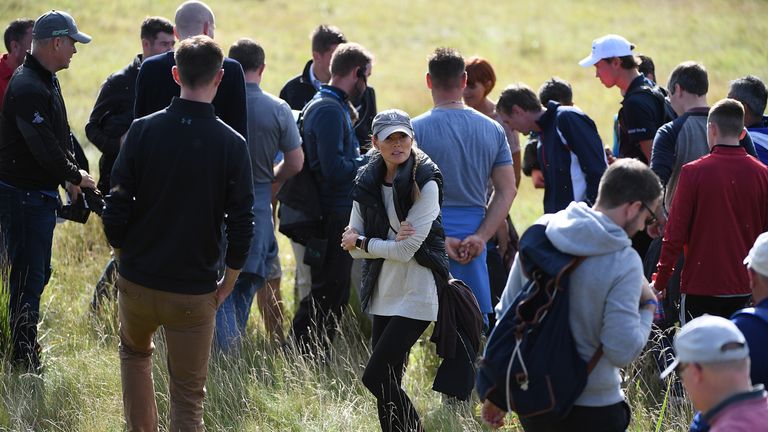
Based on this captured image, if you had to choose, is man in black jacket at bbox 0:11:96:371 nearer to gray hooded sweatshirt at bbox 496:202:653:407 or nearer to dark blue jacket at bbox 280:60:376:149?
dark blue jacket at bbox 280:60:376:149

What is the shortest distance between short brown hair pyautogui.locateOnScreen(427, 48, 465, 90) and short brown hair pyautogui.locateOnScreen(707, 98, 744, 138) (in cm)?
154

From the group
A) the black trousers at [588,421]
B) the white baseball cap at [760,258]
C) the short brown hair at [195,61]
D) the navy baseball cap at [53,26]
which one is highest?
the navy baseball cap at [53,26]

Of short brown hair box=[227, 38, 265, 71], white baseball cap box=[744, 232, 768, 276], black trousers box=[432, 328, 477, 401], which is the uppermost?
short brown hair box=[227, 38, 265, 71]

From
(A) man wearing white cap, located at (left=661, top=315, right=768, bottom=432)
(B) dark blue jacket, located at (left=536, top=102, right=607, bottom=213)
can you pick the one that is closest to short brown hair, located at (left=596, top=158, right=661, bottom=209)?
(A) man wearing white cap, located at (left=661, top=315, right=768, bottom=432)

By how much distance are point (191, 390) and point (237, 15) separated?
28.7 m

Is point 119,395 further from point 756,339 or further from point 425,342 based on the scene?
point 756,339

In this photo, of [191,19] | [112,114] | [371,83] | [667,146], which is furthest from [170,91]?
[371,83]

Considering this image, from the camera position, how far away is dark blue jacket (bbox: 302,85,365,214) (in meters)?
6.59

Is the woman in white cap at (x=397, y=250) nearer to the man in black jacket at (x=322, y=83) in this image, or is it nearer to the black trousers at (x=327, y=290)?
the black trousers at (x=327, y=290)

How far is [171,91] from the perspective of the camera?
18.4 feet

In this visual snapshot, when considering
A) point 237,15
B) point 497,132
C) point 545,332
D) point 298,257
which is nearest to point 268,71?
point 237,15

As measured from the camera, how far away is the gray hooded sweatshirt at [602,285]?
3574mm

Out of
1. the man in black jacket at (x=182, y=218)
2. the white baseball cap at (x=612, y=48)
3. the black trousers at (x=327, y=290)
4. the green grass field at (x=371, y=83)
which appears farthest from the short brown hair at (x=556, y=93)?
the man in black jacket at (x=182, y=218)

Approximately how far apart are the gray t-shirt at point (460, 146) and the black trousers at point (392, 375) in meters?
1.19
